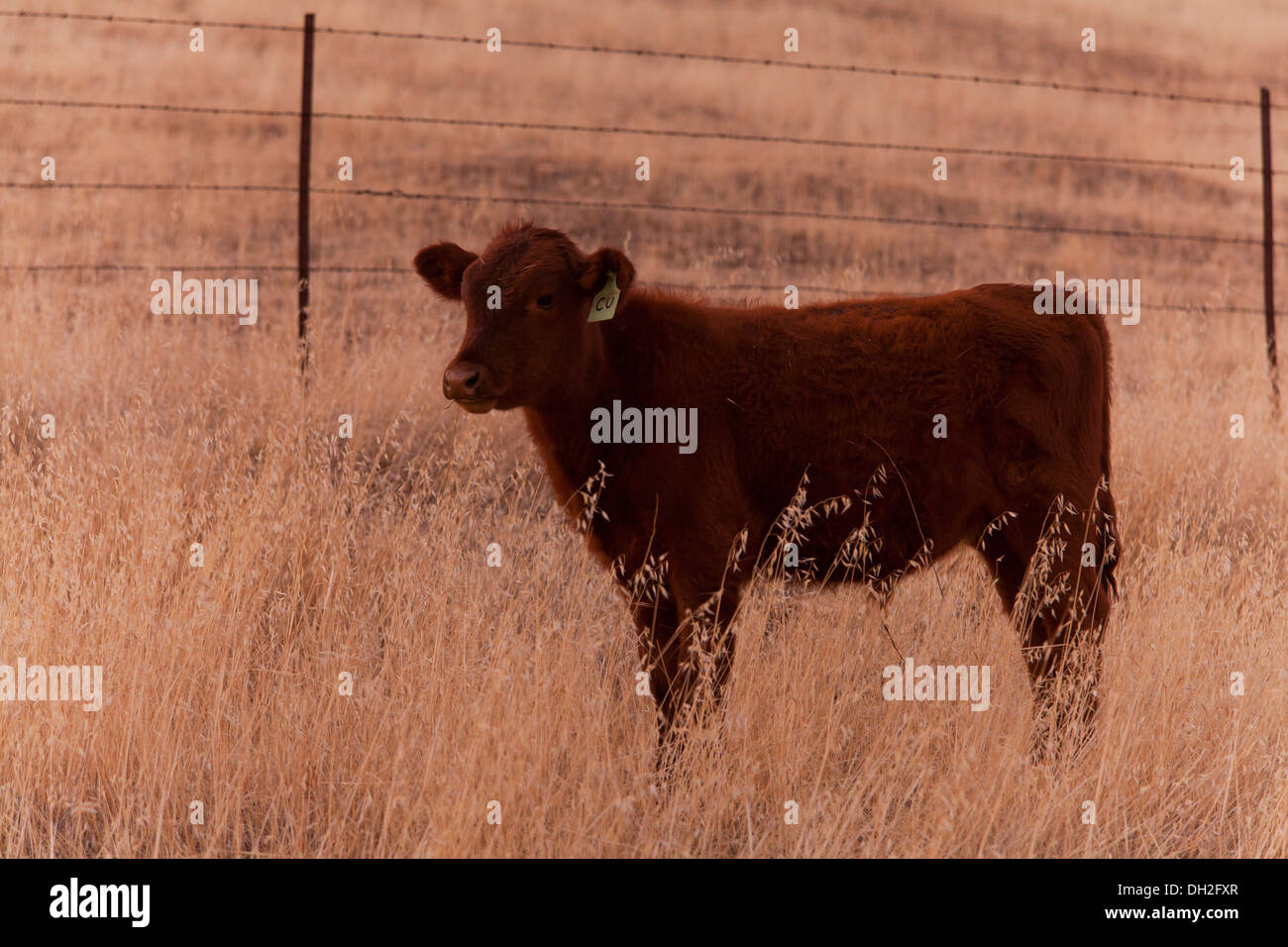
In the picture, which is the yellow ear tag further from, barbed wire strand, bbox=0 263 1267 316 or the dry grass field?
barbed wire strand, bbox=0 263 1267 316

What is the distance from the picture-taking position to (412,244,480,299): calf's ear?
13.5 ft

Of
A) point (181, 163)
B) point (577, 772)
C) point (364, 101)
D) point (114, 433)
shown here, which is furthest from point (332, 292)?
point (577, 772)

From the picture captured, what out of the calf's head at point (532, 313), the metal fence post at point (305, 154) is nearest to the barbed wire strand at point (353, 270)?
the metal fence post at point (305, 154)

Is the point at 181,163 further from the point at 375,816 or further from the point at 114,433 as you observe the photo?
the point at 375,816

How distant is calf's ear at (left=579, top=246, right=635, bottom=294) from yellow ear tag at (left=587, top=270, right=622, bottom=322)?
0.7 inches

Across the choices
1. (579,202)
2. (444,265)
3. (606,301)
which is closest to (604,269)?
(606,301)

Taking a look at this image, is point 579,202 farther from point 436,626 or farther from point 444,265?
point 436,626

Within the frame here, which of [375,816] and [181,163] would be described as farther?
[181,163]

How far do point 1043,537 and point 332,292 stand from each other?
9.20m

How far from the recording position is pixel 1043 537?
3.88 m

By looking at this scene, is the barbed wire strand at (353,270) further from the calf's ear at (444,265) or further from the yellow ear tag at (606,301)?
the yellow ear tag at (606,301)

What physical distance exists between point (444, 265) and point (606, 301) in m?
0.79

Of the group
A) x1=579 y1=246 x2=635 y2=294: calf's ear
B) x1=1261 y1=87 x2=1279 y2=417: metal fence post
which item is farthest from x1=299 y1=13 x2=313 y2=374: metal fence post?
x1=1261 y1=87 x2=1279 y2=417: metal fence post

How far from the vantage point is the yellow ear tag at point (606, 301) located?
3709mm
